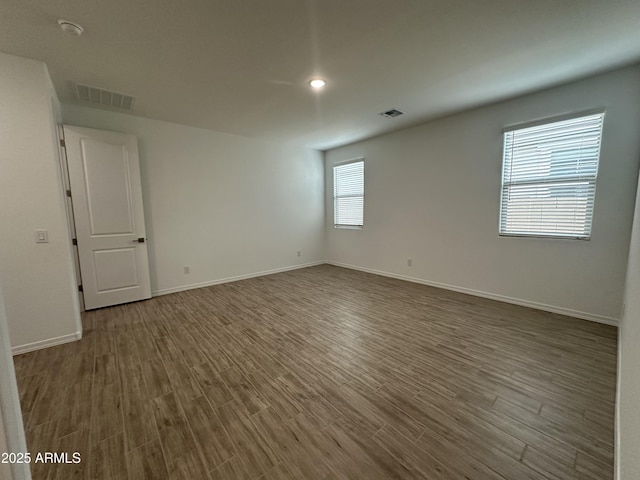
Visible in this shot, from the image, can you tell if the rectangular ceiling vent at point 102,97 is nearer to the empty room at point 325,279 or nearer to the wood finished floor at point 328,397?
the empty room at point 325,279

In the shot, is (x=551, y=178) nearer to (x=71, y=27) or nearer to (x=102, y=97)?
(x=71, y=27)

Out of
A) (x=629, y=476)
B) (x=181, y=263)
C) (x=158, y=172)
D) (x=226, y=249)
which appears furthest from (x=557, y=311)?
(x=158, y=172)

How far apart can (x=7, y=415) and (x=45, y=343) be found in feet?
8.64

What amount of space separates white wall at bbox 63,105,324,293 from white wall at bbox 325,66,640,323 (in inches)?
50.3

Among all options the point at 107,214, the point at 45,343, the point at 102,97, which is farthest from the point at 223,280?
the point at 102,97

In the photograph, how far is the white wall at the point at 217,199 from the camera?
157 inches

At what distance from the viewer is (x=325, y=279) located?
4938 millimetres

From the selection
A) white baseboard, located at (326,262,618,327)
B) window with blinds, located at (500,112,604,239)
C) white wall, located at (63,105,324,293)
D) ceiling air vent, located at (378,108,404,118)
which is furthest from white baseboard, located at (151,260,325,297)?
window with blinds, located at (500,112,604,239)

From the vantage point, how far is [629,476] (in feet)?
3.07

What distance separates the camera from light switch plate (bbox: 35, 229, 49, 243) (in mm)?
2461

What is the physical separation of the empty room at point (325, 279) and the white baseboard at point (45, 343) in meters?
0.02

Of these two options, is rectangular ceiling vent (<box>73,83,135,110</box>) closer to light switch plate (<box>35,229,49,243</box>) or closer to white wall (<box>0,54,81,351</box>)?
white wall (<box>0,54,81,351</box>)

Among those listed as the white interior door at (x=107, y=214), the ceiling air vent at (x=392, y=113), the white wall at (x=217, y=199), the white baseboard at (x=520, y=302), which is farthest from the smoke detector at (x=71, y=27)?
the white baseboard at (x=520, y=302)

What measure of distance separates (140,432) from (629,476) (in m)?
2.34
